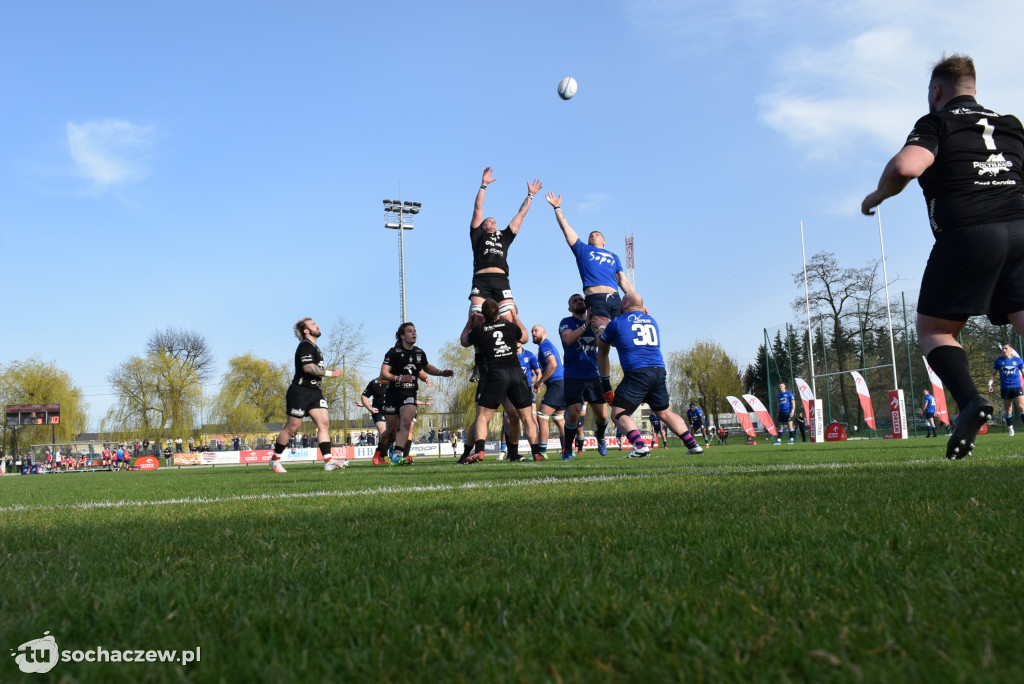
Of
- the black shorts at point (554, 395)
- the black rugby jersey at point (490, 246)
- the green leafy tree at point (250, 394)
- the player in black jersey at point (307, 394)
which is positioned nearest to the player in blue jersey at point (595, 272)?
the black rugby jersey at point (490, 246)

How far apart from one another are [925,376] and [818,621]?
30.3 meters

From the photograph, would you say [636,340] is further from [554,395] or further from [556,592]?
[556,592]

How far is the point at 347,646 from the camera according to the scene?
1.42 metres

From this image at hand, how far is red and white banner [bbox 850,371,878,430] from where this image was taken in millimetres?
24016

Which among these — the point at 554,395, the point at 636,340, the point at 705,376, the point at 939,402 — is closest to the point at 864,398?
the point at 939,402

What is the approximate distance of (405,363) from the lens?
12023mm

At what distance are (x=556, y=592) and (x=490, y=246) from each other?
9.45 meters

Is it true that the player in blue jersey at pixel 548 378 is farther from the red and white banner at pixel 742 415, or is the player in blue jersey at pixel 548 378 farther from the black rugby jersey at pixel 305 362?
the red and white banner at pixel 742 415

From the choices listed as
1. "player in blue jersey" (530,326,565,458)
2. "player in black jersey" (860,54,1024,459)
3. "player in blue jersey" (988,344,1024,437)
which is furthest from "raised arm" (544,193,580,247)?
"player in blue jersey" (988,344,1024,437)

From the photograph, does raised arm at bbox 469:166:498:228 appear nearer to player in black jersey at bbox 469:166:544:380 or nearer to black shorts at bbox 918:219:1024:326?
player in black jersey at bbox 469:166:544:380

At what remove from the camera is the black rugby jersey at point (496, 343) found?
10047 mm

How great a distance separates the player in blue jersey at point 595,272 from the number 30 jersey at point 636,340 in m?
2.43

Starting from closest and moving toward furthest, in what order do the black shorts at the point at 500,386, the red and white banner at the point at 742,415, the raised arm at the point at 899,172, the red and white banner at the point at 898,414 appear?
the raised arm at the point at 899,172
the black shorts at the point at 500,386
the red and white banner at the point at 898,414
the red and white banner at the point at 742,415

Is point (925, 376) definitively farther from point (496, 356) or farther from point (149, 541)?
point (149, 541)
